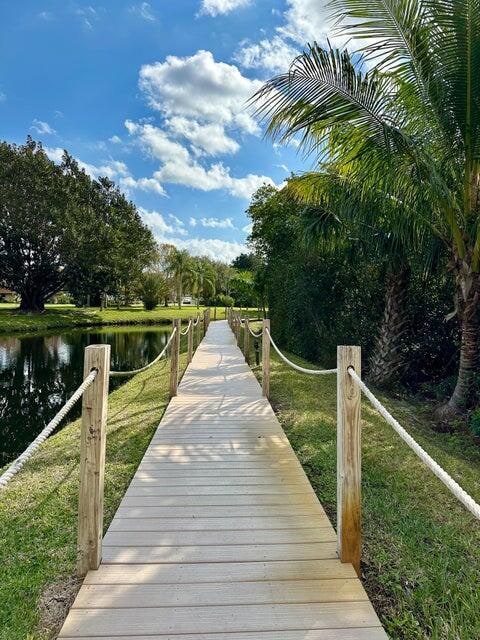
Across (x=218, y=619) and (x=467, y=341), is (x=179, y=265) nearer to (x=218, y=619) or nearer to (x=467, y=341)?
(x=467, y=341)

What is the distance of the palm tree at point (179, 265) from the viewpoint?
42.7m

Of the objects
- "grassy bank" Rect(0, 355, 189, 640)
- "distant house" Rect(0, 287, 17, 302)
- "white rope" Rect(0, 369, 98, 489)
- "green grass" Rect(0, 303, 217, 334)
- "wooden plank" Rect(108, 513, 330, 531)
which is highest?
"distant house" Rect(0, 287, 17, 302)

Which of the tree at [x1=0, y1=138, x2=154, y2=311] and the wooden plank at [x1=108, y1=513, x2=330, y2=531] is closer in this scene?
the wooden plank at [x1=108, y1=513, x2=330, y2=531]

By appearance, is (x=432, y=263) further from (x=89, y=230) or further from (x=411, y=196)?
(x=89, y=230)

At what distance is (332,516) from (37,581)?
5.94ft

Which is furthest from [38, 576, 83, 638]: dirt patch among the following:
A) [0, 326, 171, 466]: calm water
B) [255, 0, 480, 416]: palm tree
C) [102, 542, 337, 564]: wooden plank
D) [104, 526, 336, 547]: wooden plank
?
[255, 0, 480, 416]: palm tree

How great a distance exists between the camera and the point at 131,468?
135 inches

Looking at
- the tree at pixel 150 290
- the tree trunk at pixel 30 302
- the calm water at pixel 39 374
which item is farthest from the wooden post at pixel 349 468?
the tree at pixel 150 290

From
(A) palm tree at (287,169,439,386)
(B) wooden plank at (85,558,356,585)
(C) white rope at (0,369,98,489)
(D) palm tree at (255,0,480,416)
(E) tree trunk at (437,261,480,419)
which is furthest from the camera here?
(A) palm tree at (287,169,439,386)

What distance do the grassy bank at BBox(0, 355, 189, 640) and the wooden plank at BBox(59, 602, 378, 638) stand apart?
7.4 inches

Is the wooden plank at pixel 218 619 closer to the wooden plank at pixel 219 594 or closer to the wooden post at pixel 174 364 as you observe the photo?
the wooden plank at pixel 219 594

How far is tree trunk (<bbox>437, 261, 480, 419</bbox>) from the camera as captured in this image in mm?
5258

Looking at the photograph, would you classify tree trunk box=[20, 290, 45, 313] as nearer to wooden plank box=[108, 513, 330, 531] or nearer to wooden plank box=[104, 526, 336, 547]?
wooden plank box=[108, 513, 330, 531]

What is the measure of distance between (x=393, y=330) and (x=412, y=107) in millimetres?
3781
